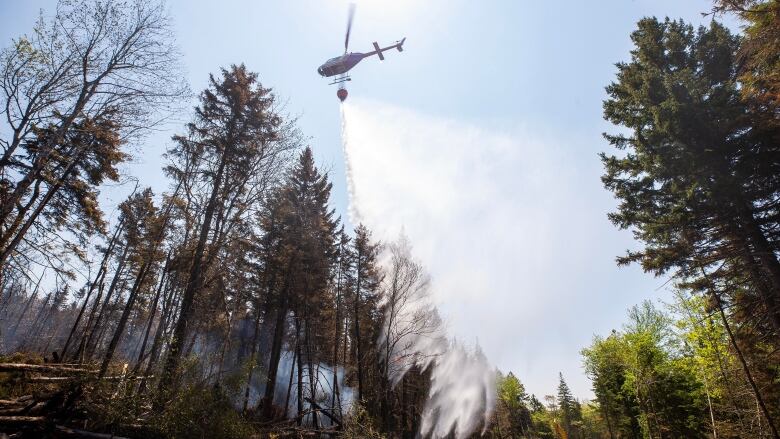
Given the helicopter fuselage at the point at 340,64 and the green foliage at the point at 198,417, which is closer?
the green foliage at the point at 198,417

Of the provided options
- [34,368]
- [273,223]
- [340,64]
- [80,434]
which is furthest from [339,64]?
[80,434]

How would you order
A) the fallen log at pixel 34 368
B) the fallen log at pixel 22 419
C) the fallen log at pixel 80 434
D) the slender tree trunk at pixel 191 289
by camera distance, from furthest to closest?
the slender tree trunk at pixel 191 289 < the fallen log at pixel 34 368 < the fallen log at pixel 80 434 < the fallen log at pixel 22 419

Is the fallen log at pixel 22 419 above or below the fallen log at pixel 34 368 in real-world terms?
below

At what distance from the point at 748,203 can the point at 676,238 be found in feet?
6.74

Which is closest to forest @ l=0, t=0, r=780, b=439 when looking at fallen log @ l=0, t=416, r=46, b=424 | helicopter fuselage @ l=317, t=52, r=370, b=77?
fallen log @ l=0, t=416, r=46, b=424

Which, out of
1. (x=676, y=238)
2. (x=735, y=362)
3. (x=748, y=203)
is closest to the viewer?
(x=748, y=203)

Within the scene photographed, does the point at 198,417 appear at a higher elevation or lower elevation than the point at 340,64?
lower

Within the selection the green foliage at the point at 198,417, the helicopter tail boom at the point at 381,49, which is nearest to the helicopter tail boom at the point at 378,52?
the helicopter tail boom at the point at 381,49

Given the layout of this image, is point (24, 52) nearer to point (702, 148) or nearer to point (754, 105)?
point (702, 148)

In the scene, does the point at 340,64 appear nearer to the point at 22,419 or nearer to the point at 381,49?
the point at 381,49

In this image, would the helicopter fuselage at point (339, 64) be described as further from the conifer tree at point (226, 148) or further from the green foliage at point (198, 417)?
the green foliage at point (198, 417)

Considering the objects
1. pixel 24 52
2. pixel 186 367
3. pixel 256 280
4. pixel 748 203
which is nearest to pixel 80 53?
pixel 24 52

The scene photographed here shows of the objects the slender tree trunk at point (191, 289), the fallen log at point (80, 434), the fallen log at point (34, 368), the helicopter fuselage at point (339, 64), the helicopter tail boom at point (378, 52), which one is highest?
the helicopter tail boom at point (378, 52)

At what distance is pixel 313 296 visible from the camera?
19.7m
